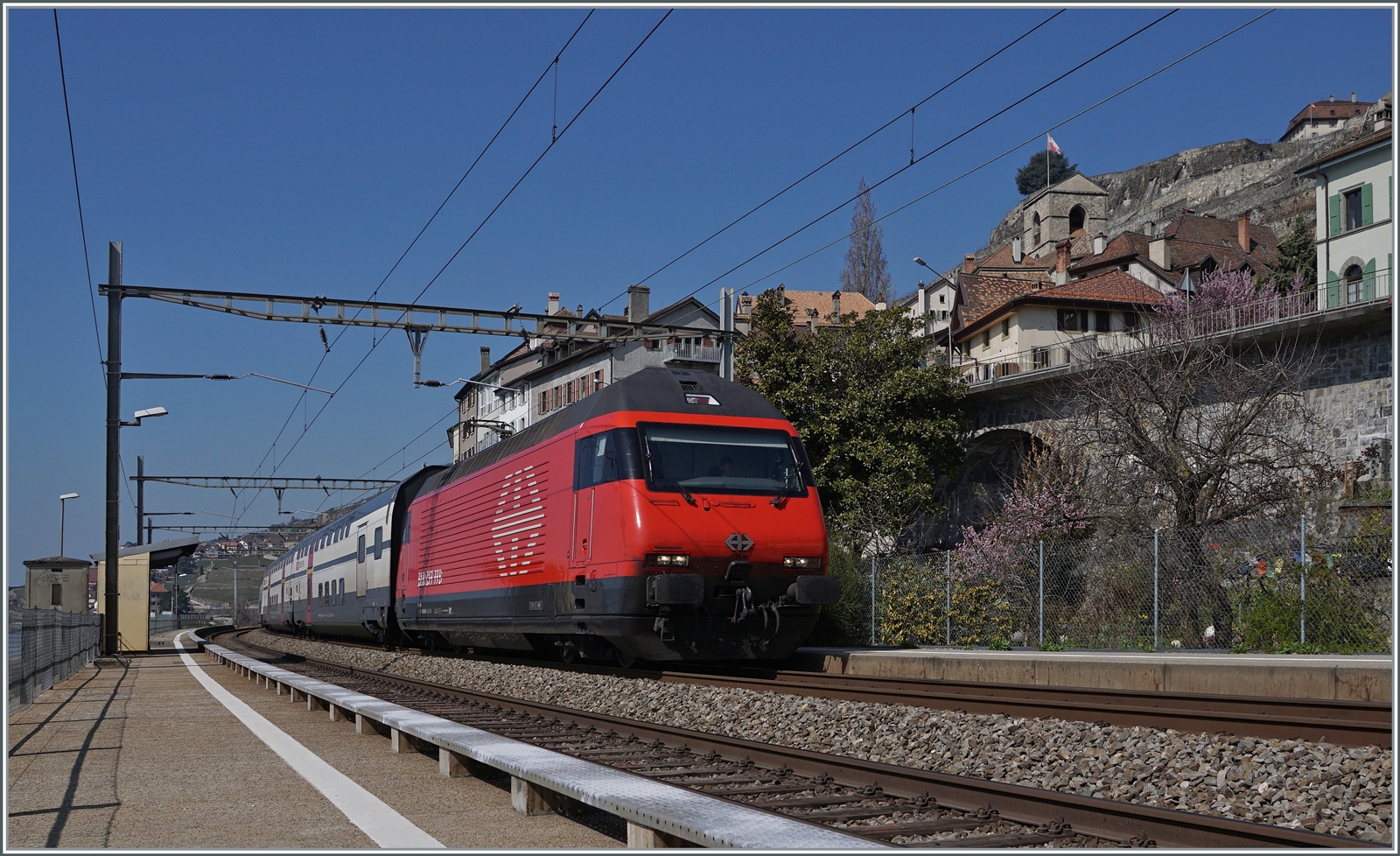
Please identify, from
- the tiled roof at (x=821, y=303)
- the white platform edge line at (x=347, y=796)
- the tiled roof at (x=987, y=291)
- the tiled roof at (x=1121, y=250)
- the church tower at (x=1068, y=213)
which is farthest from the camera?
the church tower at (x=1068, y=213)

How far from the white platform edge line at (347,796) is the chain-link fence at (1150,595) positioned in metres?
10.9

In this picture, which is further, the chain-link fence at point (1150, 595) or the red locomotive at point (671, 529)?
the chain-link fence at point (1150, 595)

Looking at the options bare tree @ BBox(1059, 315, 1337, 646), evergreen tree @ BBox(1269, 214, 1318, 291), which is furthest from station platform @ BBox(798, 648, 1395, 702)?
evergreen tree @ BBox(1269, 214, 1318, 291)

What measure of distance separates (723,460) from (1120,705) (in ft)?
19.9

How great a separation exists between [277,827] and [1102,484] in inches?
858

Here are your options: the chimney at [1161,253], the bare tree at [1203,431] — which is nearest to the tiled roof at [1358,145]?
the bare tree at [1203,431]

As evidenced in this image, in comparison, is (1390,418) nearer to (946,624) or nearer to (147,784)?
(946,624)

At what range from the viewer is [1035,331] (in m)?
53.6

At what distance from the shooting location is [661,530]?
45.3ft

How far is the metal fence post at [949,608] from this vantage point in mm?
20484

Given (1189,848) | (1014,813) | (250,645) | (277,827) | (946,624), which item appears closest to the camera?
(1189,848)

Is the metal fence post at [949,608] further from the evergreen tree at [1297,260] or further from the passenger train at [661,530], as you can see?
the evergreen tree at [1297,260]

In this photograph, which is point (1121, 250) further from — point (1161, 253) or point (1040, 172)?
point (1040, 172)

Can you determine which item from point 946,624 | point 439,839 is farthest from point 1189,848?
point 946,624
